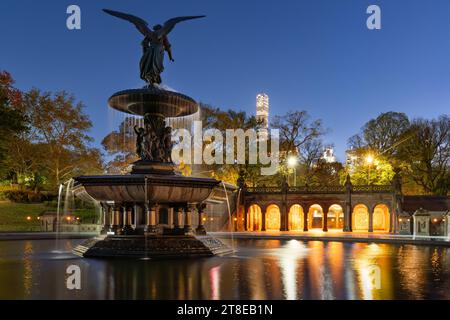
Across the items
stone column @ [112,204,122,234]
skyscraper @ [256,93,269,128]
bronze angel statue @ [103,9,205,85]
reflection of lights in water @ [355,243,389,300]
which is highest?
skyscraper @ [256,93,269,128]

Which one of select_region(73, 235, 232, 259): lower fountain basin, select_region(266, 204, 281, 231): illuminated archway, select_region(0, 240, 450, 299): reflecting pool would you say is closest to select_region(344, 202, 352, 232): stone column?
select_region(266, 204, 281, 231): illuminated archway

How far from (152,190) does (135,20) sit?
5928mm

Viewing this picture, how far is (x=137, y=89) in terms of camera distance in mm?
16984

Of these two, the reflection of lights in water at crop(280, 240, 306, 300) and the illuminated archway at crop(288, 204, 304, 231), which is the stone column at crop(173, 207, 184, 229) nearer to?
the reflection of lights in water at crop(280, 240, 306, 300)

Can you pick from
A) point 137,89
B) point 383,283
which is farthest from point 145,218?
point 383,283

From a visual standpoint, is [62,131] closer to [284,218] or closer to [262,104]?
[284,218]

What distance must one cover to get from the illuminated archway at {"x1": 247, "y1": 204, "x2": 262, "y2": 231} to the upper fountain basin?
33254mm

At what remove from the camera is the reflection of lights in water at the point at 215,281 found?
8.05 metres

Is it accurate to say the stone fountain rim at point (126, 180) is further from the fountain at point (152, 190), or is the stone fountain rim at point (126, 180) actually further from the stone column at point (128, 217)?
the stone column at point (128, 217)

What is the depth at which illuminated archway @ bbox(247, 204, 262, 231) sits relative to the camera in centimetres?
5089

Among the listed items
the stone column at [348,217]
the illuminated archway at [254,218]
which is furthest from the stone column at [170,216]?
the illuminated archway at [254,218]

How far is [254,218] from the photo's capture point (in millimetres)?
51844

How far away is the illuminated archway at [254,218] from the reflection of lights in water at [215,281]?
128ft
